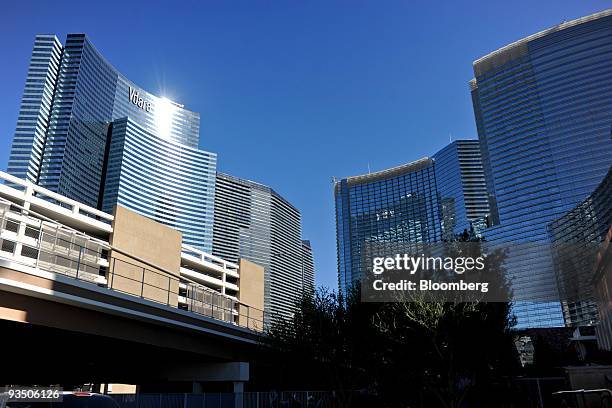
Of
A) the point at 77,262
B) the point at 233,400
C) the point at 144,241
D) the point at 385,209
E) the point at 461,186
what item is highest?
the point at 461,186

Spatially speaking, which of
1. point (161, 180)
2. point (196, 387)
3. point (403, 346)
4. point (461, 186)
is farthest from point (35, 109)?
point (403, 346)

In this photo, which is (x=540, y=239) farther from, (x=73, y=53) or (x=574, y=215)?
(x=73, y=53)

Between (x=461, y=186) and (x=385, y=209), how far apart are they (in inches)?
1053

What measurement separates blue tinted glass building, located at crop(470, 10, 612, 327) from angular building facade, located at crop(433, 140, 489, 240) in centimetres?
1091

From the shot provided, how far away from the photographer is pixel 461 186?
155 m

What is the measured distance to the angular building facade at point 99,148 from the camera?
139 m

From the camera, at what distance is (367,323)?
23.1 meters

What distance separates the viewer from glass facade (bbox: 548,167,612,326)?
92938 mm

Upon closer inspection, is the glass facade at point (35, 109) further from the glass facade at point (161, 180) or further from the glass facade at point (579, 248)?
the glass facade at point (579, 248)

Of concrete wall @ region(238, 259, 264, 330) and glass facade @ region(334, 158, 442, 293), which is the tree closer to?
concrete wall @ region(238, 259, 264, 330)

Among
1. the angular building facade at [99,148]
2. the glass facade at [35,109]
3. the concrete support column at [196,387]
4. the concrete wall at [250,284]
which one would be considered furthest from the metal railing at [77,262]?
the glass facade at [35,109]

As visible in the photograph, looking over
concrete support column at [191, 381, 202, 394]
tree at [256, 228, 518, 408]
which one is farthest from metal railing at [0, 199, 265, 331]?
concrete support column at [191, 381, 202, 394]

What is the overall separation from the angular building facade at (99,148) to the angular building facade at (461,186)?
79.1 meters

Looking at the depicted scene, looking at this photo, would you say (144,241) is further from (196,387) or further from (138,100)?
(138,100)
